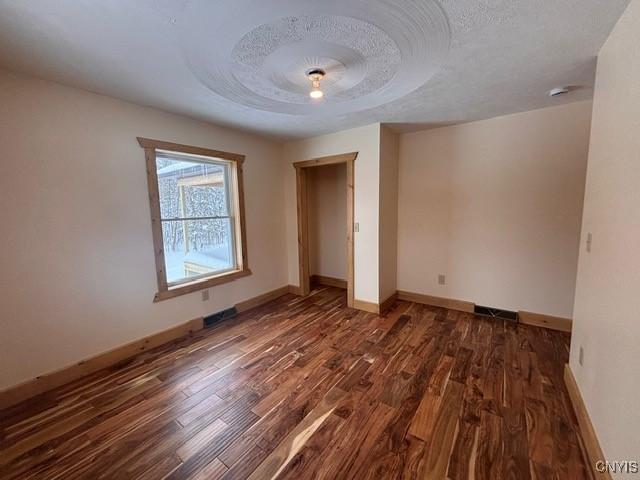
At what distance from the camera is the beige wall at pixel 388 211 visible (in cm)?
327

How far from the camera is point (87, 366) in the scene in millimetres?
2227

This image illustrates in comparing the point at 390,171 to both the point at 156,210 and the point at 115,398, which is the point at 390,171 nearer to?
the point at 156,210

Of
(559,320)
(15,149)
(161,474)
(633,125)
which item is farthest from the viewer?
(559,320)

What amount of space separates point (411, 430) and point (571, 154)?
121 inches

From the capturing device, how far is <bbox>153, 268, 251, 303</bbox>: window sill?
2.72 m

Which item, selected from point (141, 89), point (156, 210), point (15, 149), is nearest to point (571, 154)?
point (141, 89)

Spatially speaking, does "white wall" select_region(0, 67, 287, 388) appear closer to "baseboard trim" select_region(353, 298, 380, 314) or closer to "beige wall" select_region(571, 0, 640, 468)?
"baseboard trim" select_region(353, 298, 380, 314)

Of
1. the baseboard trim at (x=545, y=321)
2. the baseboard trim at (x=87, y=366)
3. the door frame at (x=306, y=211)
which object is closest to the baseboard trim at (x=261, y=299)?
the door frame at (x=306, y=211)

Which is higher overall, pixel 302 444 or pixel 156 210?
pixel 156 210

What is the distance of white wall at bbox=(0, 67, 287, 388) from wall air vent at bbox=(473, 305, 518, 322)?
3.57 meters

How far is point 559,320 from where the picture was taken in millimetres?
2824

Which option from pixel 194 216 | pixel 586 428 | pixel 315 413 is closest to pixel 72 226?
pixel 194 216

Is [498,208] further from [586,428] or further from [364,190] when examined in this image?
[586,428]

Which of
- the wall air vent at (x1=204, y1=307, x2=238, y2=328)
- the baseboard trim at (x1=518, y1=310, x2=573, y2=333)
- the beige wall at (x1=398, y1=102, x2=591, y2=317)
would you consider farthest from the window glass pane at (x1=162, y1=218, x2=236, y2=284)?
the baseboard trim at (x1=518, y1=310, x2=573, y2=333)
